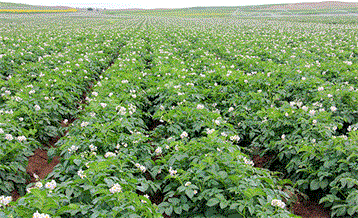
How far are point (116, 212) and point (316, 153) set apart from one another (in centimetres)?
290

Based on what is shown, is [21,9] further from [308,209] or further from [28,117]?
[308,209]

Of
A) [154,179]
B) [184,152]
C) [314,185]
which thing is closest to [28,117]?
[154,179]

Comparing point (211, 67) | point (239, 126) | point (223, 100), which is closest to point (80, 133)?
point (239, 126)

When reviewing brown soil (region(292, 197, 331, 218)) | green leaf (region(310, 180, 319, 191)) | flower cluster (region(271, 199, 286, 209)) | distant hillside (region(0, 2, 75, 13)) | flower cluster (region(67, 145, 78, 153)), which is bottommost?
brown soil (region(292, 197, 331, 218))

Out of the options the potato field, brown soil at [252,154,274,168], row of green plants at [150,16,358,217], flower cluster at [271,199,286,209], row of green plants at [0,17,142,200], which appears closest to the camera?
flower cluster at [271,199,286,209]

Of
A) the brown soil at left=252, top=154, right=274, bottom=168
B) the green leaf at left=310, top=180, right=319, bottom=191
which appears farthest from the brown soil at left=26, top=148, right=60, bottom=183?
the green leaf at left=310, top=180, right=319, bottom=191

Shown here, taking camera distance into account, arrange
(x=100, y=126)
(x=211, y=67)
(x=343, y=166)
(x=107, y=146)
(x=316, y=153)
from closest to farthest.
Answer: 1. (x=343, y=166)
2. (x=316, y=153)
3. (x=107, y=146)
4. (x=100, y=126)
5. (x=211, y=67)

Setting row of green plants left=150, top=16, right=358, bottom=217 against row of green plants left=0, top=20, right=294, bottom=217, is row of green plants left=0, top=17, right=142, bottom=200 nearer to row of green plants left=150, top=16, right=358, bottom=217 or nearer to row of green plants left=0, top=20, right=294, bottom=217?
row of green plants left=0, top=20, right=294, bottom=217

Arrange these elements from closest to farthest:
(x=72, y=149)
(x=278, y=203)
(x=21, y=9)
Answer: (x=278, y=203) → (x=72, y=149) → (x=21, y=9)

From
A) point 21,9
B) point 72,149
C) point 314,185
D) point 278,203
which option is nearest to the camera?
point 278,203

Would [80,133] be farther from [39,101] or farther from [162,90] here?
[162,90]

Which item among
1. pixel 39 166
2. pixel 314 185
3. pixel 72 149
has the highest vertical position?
pixel 72 149

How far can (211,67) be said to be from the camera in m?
8.84

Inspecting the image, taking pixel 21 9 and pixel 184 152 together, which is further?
pixel 21 9
